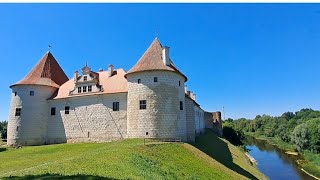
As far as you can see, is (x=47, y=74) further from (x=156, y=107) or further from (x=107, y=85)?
(x=156, y=107)

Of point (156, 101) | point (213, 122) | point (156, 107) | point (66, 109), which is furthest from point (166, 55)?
point (213, 122)

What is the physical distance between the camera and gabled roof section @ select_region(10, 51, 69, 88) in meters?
35.0

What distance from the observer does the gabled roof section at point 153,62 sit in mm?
27938

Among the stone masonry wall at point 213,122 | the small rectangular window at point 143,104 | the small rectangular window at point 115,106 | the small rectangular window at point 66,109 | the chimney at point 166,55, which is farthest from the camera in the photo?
the stone masonry wall at point 213,122

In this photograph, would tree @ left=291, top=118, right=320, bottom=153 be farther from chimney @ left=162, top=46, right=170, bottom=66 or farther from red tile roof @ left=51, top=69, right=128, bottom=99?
red tile roof @ left=51, top=69, right=128, bottom=99

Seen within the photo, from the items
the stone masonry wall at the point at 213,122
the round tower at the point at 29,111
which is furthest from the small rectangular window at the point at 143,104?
the stone masonry wall at the point at 213,122

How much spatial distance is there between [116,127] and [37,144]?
11.7 m

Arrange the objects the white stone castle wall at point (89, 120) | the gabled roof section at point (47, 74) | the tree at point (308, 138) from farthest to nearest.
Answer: the tree at point (308, 138), the gabled roof section at point (47, 74), the white stone castle wall at point (89, 120)

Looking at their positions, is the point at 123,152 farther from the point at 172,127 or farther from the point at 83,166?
the point at 172,127

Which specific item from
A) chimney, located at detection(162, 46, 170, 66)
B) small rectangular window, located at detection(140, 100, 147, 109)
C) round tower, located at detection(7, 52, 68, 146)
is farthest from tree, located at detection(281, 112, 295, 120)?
round tower, located at detection(7, 52, 68, 146)

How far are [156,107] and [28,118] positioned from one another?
59.6 ft

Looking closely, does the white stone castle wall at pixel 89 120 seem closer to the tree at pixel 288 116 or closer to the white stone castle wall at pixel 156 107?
the white stone castle wall at pixel 156 107

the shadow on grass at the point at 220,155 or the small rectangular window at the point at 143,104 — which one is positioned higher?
the small rectangular window at the point at 143,104

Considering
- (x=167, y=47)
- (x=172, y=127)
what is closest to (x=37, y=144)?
(x=172, y=127)
